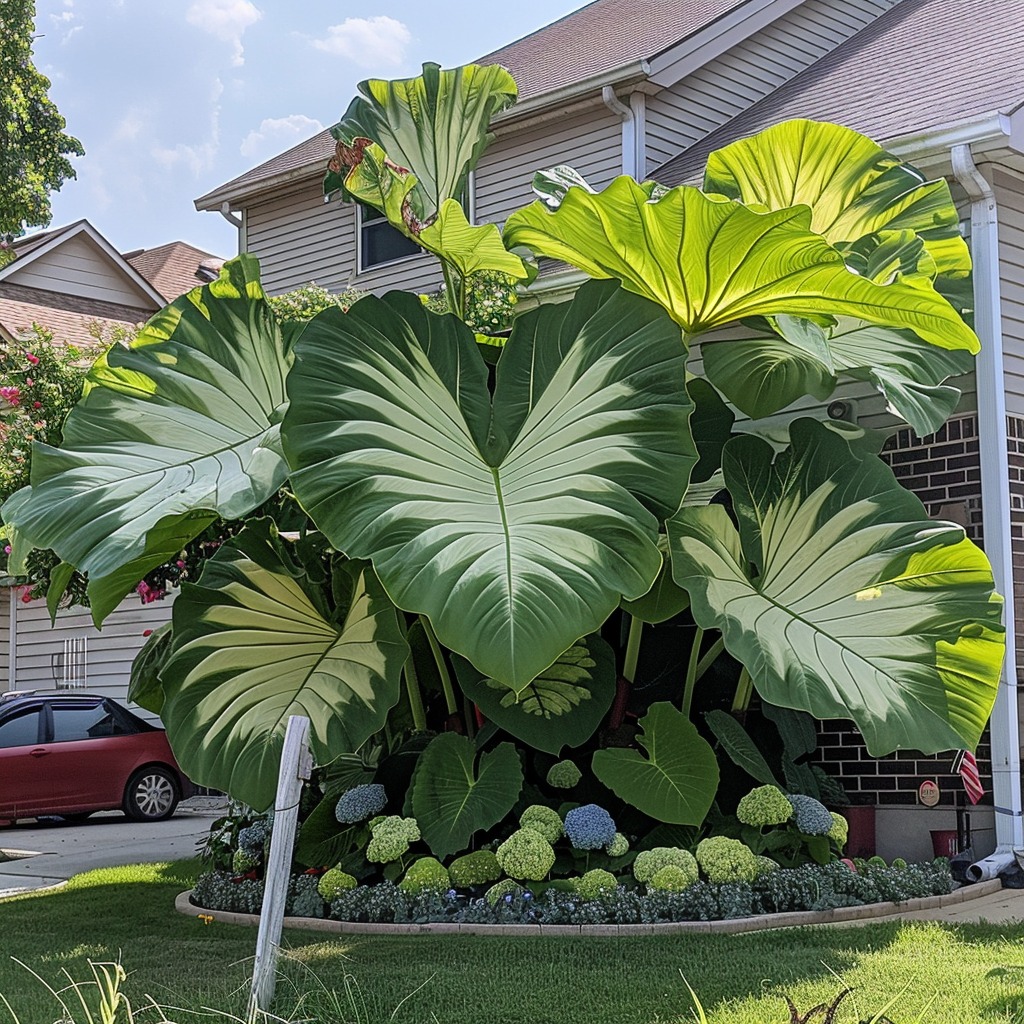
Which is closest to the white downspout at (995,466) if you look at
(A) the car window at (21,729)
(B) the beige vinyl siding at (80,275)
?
(A) the car window at (21,729)

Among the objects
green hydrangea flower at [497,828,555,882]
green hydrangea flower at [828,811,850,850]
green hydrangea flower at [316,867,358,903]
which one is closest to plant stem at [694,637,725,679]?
green hydrangea flower at [828,811,850,850]

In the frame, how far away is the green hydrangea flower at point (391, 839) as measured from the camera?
5922 mm

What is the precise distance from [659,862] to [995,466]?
2.75 m

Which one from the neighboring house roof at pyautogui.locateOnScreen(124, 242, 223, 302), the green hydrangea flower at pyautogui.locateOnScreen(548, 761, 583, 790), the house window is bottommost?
the green hydrangea flower at pyautogui.locateOnScreen(548, 761, 583, 790)

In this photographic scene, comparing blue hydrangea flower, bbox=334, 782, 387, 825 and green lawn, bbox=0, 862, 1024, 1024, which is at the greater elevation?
blue hydrangea flower, bbox=334, 782, 387, 825

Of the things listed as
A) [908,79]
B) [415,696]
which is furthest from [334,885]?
[908,79]

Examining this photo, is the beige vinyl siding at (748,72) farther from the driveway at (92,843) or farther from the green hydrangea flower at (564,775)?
the driveway at (92,843)

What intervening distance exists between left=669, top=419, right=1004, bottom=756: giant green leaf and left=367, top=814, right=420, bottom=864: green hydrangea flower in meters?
1.65

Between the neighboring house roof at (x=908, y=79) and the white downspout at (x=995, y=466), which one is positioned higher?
the neighboring house roof at (x=908, y=79)

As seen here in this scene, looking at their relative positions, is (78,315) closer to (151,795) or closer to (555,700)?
(151,795)

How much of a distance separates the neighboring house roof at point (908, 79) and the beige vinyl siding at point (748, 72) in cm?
16

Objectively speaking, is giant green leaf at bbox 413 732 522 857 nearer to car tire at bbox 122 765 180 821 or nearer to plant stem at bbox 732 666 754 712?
plant stem at bbox 732 666 754 712

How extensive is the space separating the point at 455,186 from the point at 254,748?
115 inches

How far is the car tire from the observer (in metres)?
12.4
